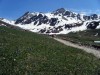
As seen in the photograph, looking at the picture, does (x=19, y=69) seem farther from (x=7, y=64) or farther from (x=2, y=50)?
(x=2, y=50)

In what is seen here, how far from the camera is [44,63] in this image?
28.9 meters

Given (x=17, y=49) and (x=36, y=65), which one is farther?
(x=17, y=49)

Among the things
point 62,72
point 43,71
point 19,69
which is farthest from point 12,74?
point 62,72

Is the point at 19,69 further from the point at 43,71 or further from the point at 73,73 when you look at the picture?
the point at 73,73

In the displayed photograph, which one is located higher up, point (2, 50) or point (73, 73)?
point (2, 50)

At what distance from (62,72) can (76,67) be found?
3.22 metres

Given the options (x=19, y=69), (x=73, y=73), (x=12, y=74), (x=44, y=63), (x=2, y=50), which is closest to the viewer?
(x=12, y=74)

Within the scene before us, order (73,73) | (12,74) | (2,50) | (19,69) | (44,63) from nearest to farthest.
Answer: (12,74) < (19,69) < (73,73) < (44,63) < (2,50)

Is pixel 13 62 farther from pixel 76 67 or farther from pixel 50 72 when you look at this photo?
pixel 76 67

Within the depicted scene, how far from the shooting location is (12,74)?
23469mm

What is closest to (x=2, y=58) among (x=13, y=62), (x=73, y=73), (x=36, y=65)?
(x=13, y=62)

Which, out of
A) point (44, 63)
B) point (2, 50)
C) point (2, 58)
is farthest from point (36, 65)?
point (2, 50)

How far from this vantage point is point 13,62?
88.9 feet

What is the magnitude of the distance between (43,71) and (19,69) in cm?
229
